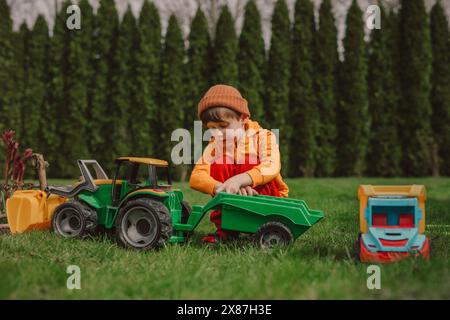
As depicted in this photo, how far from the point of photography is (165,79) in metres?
13.6

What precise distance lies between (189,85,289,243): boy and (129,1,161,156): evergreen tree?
9549mm

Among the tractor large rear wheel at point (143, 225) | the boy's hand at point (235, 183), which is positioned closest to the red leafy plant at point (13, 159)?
the tractor large rear wheel at point (143, 225)

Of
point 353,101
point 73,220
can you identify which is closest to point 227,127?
point 73,220

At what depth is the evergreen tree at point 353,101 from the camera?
14.1 meters

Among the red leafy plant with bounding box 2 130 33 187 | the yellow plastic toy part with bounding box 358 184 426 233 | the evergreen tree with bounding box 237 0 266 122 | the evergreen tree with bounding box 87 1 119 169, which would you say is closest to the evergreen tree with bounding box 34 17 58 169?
the evergreen tree with bounding box 87 1 119 169

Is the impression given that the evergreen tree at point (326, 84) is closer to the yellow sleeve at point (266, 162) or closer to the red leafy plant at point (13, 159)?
the red leafy plant at point (13, 159)

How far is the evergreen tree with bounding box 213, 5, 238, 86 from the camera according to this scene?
1372 centimetres

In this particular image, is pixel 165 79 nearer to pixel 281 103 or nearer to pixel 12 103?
pixel 281 103

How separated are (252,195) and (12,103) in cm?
1168

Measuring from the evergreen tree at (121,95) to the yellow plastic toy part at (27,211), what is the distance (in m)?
8.92

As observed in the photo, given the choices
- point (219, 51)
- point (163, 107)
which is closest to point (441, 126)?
point (219, 51)

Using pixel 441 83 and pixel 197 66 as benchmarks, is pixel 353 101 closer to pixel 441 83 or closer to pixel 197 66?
pixel 441 83
